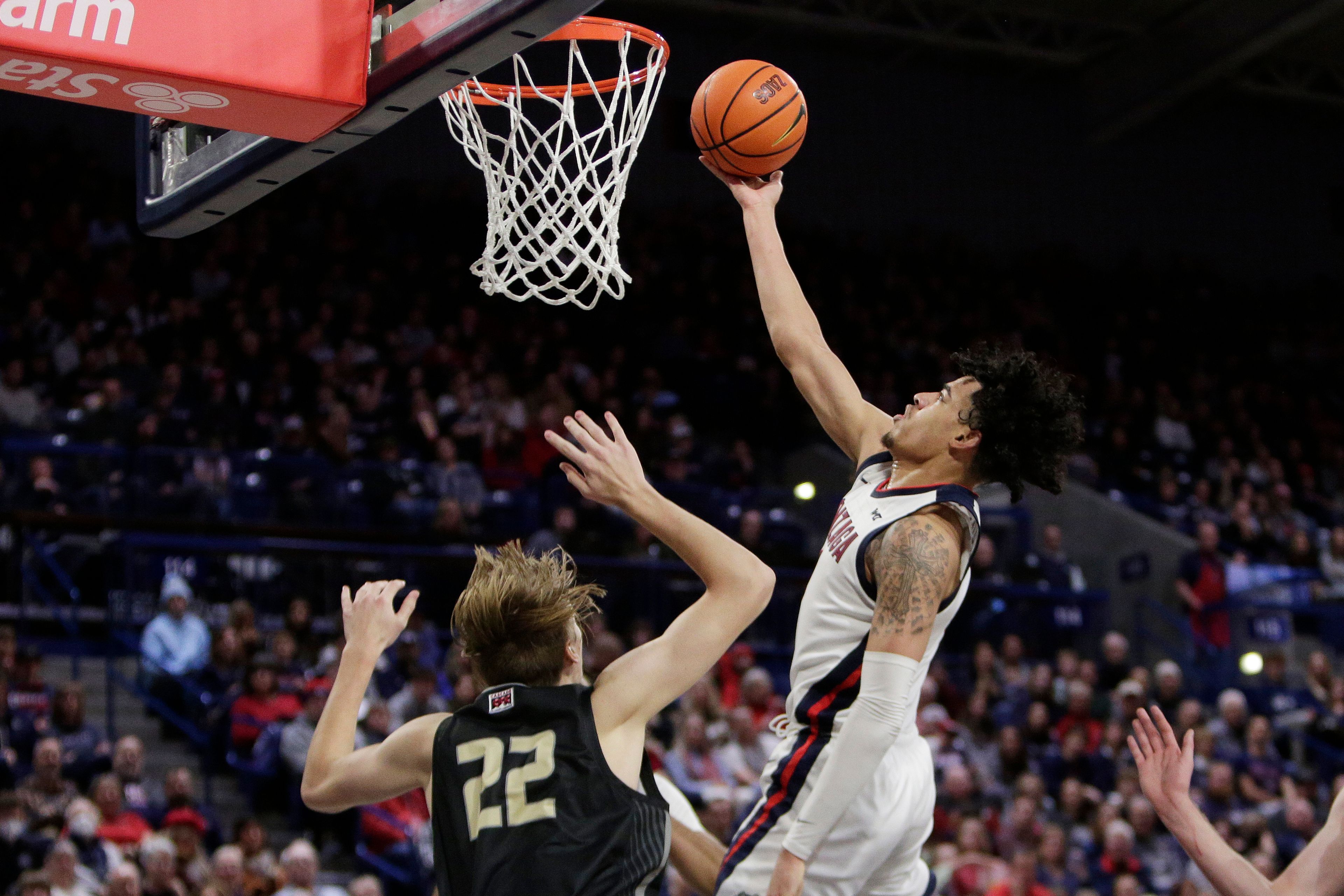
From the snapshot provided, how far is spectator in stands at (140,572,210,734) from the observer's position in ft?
30.1

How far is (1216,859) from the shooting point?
328 centimetres

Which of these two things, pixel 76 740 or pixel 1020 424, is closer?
pixel 1020 424

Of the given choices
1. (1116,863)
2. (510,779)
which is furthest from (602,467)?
(1116,863)

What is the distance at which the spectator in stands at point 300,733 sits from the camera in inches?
332

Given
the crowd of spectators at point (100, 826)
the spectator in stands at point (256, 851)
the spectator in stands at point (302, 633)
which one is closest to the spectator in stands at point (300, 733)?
the crowd of spectators at point (100, 826)

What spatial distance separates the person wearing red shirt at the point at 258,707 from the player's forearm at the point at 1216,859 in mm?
6205

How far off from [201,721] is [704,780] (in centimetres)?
290

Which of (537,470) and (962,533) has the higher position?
(962,533)

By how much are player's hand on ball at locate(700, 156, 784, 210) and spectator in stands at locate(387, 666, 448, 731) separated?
17.4 feet

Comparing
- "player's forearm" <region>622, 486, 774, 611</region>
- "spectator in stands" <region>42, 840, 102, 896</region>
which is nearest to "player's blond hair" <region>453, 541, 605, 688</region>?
"player's forearm" <region>622, 486, 774, 611</region>

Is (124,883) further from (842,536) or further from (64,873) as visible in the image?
(842,536)

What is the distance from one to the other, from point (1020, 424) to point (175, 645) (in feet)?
22.8

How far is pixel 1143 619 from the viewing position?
13.8m

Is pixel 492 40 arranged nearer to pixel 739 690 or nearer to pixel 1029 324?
pixel 739 690
